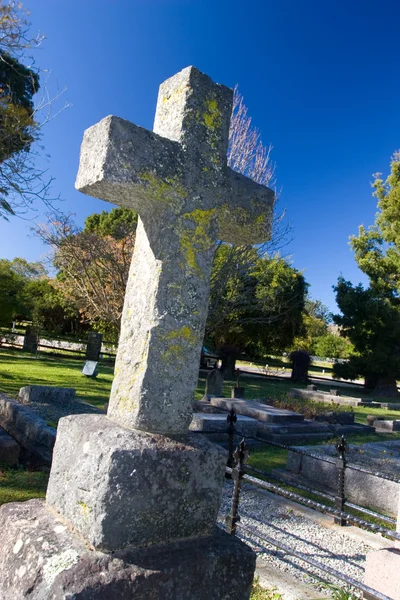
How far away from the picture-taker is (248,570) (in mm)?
1901

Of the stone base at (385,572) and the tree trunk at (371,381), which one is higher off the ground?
the tree trunk at (371,381)

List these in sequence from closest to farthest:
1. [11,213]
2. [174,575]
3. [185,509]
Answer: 1. [174,575]
2. [185,509]
3. [11,213]

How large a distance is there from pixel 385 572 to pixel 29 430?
4.85 metres

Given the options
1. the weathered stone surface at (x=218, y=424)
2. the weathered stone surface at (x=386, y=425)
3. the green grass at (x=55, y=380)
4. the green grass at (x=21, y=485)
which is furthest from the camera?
the weathered stone surface at (x=386, y=425)

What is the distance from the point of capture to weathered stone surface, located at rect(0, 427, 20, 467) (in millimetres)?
5258

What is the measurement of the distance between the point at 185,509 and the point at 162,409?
0.44m

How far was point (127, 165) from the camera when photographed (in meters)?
1.89

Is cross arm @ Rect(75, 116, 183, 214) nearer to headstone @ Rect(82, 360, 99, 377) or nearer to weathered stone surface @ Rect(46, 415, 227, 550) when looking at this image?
weathered stone surface @ Rect(46, 415, 227, 550)

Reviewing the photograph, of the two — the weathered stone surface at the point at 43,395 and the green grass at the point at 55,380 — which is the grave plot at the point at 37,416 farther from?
the green grass at the point at 55,380

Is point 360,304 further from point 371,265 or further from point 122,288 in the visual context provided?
point 122,288

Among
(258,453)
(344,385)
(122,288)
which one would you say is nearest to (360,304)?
(344,385)

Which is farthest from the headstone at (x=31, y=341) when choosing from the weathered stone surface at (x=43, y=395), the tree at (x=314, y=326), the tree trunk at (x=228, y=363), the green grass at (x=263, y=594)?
the tree at (x=314, y=326)

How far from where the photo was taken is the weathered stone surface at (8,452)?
207 inches

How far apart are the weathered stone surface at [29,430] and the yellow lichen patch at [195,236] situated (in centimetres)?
431
